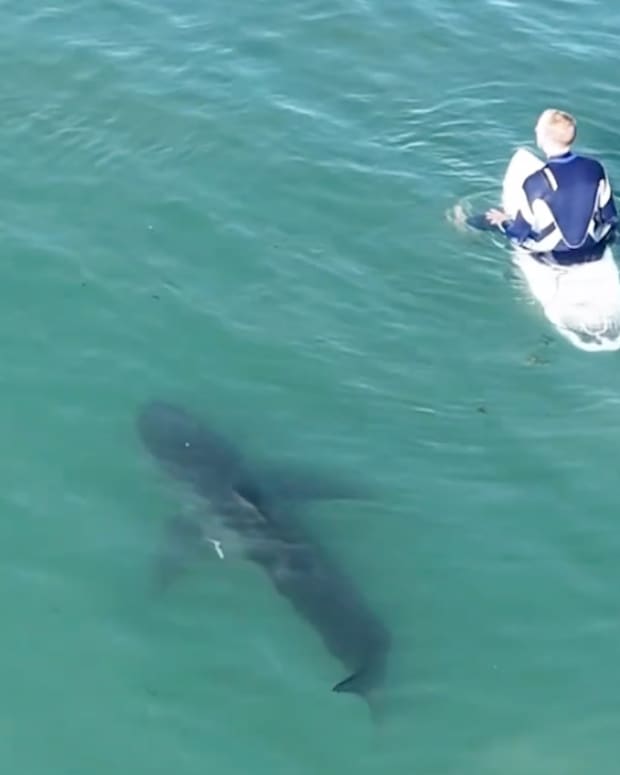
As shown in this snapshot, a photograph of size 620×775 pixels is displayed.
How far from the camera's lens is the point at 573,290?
12891 mm

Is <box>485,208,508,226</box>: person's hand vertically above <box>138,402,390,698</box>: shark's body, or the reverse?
<box>485,208,508,226</box>: person's hand

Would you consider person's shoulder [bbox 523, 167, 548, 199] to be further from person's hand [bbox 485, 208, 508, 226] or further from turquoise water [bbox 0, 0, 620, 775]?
turquoise water [bbox 0, 0, 620, 775]

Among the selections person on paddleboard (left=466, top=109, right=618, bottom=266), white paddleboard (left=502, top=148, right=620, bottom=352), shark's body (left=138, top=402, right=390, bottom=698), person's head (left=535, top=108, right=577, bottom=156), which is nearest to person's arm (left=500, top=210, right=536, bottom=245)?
person on paddleboard (left=466, top=109, right=618, bottom=266)

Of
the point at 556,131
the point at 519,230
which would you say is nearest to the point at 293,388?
the point at 519,230

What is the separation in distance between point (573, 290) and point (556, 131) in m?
1.43

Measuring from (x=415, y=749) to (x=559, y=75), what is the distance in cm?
1027

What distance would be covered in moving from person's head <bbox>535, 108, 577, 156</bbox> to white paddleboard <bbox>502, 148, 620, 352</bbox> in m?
0.32

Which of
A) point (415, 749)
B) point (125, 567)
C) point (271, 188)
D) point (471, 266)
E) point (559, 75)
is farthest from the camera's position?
point (559, 75)

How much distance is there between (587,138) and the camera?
1577 cm

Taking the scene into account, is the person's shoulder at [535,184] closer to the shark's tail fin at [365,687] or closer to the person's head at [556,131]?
the person's head at [556,131]

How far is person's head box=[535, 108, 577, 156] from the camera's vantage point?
12.5 meters

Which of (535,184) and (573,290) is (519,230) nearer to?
(535,184)

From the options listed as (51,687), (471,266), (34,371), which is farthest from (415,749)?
(471,266)

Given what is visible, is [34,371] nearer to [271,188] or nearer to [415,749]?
[271,188]
